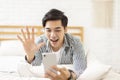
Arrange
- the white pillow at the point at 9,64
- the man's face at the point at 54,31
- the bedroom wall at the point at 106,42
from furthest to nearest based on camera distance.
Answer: the bedroom wall at the point at 106,42
the white pillow at the point at 9,64
the man's face at the point at 54,31

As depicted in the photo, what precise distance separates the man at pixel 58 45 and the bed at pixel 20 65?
6cm

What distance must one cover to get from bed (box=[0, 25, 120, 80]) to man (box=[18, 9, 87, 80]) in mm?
64

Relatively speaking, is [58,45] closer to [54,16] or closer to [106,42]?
[54,16]

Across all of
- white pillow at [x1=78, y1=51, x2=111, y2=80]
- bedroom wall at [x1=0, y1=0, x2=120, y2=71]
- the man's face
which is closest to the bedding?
white pillow at [x1=78, y1=51, x2=111, y2=80]

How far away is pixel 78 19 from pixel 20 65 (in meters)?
1.45

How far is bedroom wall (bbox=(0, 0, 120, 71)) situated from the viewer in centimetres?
297

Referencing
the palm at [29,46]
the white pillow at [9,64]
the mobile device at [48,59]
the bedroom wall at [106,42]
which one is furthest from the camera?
the bedroom wall at [106,42]

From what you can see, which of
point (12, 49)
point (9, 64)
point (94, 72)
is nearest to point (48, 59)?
point (94, 72)

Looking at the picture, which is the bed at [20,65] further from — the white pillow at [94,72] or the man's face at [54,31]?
the man's face at [54,31]

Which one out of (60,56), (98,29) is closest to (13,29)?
(98,29)

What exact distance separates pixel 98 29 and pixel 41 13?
2.37 feet

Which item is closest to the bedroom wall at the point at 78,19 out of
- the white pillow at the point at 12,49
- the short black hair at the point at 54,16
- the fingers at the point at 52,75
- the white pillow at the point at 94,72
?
the white pillow at the point at 12,49

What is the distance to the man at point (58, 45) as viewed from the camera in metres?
1.51

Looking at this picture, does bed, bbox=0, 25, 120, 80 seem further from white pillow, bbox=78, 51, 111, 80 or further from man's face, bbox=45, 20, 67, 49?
man's face, bbox=45, 20, 67, 49
